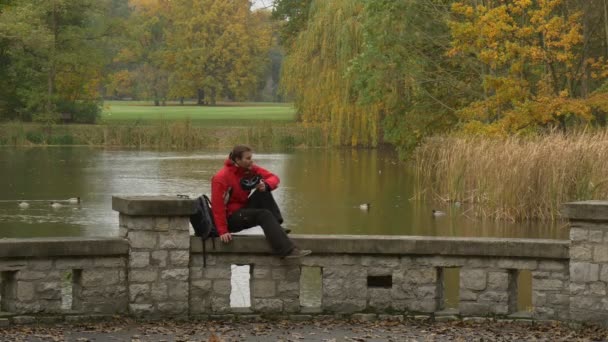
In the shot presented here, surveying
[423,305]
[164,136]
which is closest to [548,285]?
[423,305]

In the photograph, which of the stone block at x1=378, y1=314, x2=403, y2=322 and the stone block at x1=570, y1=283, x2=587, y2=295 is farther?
the stone block at x1=378, y1=314, x2=403, y2=322

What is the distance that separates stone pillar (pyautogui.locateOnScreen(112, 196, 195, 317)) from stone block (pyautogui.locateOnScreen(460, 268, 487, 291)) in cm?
238

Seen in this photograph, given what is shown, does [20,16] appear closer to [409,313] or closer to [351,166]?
[351,166]

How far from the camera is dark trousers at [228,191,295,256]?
1099 cm

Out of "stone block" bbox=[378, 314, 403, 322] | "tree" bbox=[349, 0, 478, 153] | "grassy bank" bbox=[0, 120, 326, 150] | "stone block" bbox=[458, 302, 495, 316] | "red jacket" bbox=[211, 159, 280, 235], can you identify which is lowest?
"grassy bank" bbox=[0, 120, 326, 150]

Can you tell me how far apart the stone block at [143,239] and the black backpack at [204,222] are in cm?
37

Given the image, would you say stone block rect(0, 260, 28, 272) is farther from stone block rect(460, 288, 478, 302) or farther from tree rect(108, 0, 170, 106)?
tree rect(108, 0, 170, 106)

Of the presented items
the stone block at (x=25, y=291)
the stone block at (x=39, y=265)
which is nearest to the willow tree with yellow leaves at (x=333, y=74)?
the stone block at (x=39, y=265)

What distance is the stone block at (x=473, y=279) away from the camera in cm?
1113

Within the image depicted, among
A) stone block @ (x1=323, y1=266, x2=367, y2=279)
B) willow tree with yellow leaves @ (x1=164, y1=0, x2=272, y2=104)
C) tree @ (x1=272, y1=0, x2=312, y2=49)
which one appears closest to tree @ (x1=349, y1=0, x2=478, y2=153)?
stone block @ (x1=323, y1=266, x2=367, y2=279)

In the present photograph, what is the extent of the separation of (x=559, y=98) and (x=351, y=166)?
12387 millimetres

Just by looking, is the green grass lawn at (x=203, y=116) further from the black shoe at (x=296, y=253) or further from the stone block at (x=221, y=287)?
the black shoe at (x=296, y=253)

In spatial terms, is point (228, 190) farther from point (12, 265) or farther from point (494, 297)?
point (494, 297)

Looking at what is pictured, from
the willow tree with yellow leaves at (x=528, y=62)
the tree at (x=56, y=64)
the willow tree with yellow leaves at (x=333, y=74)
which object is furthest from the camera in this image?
the tree at (x=56, y=64)
